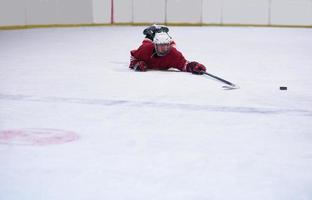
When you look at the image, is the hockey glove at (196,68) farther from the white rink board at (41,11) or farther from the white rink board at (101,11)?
the white rink board at (101,11)

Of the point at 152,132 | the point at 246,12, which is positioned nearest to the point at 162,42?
the point at 152,132

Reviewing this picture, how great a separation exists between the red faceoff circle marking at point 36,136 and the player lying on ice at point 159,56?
12.1 feet

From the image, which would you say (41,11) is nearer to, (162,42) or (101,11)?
(101,11)

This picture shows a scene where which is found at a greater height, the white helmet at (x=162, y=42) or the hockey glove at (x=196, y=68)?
the white helmet at (x=162, y=42)

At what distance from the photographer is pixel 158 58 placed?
27.7 ft

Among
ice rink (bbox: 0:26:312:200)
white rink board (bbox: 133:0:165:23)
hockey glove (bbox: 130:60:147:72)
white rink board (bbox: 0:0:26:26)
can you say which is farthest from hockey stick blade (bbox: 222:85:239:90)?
white rink board (bbox: 133:0:165:23)

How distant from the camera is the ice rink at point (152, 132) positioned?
10.3ft

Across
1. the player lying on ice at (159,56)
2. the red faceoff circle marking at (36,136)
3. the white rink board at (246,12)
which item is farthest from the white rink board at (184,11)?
the red faceoff circle marking at (36,136)

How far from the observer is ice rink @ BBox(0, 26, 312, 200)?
3.15m

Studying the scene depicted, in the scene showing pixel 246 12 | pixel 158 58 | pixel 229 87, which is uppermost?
pixel 246 12

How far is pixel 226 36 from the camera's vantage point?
17188 millimetres

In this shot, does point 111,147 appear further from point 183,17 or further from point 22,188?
point 183,17

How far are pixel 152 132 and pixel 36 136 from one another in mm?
810

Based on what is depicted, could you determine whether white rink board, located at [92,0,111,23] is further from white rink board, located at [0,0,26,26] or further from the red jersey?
the red jersey
